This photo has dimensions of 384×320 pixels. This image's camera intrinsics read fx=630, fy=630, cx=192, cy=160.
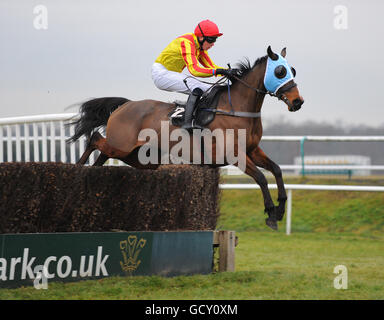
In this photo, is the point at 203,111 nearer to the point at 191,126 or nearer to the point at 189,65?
the point at 191,126

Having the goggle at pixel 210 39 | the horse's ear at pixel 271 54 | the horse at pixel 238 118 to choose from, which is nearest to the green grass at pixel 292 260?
the horse at pixel 238 118

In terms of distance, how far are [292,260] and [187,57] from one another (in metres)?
3.43

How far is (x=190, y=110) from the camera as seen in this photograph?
5.76 meters

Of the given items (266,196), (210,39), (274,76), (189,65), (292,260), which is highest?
(210,39)

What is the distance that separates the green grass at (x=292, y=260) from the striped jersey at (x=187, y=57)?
1885 mm

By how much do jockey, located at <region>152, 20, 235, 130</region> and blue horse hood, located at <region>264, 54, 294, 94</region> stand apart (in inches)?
14.6

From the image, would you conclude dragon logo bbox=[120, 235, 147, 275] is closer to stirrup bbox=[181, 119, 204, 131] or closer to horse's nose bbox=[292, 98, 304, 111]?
stirrup bbox=[181, 119, 204, 131]

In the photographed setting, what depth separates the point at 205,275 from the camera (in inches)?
229

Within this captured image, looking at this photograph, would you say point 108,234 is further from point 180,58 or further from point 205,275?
point 180,58

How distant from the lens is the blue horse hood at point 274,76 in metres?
5.60

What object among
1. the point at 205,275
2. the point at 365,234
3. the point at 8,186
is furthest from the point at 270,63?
the point at 365,234

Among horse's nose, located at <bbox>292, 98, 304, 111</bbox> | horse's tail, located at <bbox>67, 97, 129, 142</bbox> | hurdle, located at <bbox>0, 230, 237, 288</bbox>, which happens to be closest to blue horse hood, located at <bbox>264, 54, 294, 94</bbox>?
horse's nose, located at <bbox>292, 98, 304, 111</bbox>

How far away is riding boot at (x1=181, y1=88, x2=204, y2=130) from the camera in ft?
18.9

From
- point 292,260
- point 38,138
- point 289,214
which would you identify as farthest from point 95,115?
point 289,214
